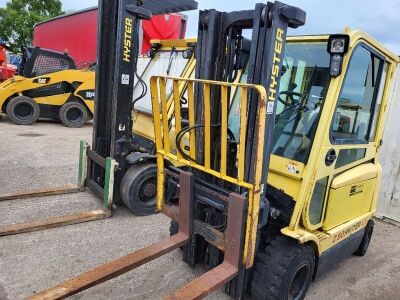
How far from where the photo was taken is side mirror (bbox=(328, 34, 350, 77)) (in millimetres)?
2492

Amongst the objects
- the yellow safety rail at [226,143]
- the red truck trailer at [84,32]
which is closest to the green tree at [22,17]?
the red truck trailer at [84,32]

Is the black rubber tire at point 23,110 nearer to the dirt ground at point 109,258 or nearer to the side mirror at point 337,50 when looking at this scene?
the dirt ground at point 109,258

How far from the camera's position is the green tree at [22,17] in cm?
2566

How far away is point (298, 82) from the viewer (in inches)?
116

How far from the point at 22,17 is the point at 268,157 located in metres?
28.1

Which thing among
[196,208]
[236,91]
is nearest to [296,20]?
[236,91]

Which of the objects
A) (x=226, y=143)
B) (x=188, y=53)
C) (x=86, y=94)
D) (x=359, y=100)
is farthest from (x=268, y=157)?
(x=86, y=94)

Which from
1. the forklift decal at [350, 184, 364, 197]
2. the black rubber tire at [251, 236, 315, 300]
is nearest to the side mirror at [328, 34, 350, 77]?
the forklift decal at [350, 184, 364, 197]

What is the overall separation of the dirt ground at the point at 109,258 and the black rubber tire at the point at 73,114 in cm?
496

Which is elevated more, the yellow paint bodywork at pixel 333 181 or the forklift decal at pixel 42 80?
the forklift decal at pixel 42 80

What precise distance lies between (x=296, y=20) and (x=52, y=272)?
2729 mm

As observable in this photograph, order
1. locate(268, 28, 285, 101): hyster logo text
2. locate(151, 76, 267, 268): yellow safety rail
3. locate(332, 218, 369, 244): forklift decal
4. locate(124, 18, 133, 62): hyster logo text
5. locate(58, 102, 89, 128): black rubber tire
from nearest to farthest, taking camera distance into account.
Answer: locate(151, 76, 267, 268): yellow safety rail < locate(268, 28, 285, 101): hyster logo text < locate(332, 218, 369, 244): forklift decal < locate(124, 18, 133, 62): hyster logo text < locate(58, 102, 89, 128): black rubber tire

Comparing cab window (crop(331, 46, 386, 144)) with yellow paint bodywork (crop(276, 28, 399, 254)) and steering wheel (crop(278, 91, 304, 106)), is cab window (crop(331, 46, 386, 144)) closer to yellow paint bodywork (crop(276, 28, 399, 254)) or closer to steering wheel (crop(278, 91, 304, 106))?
yellow paint bodywork (crop(276, 28, 399, 254))

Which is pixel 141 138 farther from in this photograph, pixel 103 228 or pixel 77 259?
pixel 77 259
